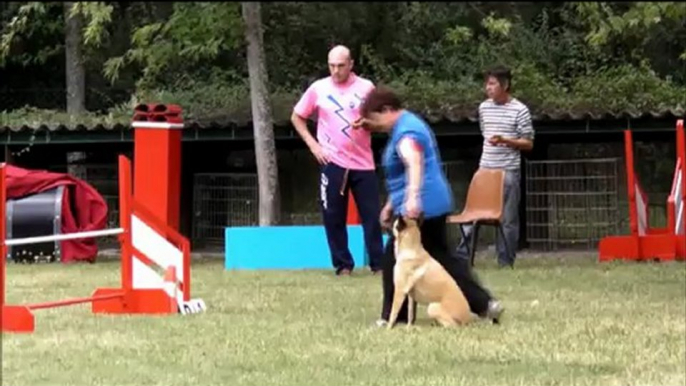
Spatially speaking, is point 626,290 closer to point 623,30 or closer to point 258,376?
point 258,376

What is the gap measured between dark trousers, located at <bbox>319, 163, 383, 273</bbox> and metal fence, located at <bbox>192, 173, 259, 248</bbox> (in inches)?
236

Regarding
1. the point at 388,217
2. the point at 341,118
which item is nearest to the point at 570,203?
the point at 341,118

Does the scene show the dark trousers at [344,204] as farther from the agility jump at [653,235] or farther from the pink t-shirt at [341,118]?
the agility jump at [653,235]

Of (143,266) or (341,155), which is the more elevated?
(341,155)

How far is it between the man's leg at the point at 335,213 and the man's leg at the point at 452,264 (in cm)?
247

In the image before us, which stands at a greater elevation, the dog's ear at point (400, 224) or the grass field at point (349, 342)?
the dog's ear at point (400, 224)

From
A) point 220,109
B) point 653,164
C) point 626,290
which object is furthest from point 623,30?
point 653,164

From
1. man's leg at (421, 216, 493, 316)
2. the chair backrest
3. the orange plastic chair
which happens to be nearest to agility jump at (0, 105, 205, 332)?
man's leg at (421, 216, 493, 316)

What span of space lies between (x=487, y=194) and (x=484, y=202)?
75 mm

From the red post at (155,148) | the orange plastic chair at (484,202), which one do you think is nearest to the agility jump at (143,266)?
the orange plastic chair at (484,202)

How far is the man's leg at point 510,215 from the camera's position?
9.77m

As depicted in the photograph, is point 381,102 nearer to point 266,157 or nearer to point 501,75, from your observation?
point 501,75

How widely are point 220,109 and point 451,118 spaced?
8.75 feet

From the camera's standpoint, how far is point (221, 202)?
1529 centimetres
